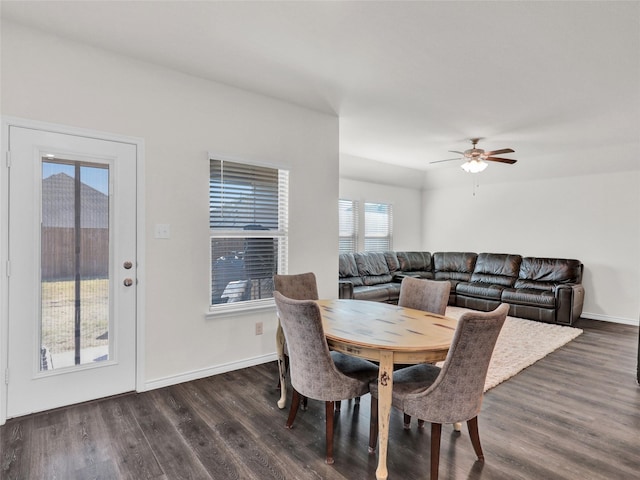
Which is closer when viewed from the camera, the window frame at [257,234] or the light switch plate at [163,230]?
the light switch plate at [163,230]

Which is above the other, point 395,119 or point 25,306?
point 395,119

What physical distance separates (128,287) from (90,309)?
0.98 ft

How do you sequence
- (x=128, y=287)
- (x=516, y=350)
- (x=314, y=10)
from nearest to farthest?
1. (x=314, y=10)
2. (x=128, y=287)
3. (x=516, y=350)

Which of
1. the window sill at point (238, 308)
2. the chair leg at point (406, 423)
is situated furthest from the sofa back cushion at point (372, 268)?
the chair leg at point (406, 423)

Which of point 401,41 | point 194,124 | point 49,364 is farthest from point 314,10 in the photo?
point 49,364

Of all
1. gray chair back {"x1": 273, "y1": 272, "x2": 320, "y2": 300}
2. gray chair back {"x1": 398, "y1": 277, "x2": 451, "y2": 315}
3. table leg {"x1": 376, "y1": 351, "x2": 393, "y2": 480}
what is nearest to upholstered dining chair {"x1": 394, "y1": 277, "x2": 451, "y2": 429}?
gray chair back {"x1": 398, "y1": 277, "x2": 451, "y2": 315}

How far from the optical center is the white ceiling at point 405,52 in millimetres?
2193

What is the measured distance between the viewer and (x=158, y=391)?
2865mm

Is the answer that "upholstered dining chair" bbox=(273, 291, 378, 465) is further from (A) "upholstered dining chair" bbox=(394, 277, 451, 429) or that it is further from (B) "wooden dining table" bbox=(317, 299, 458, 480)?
(A) "upholstered dining chair" bbox=(394, 277, 451, 429)

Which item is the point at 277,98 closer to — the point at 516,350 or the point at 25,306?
the point at 25,306

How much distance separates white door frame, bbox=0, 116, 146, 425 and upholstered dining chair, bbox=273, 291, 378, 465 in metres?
1.45

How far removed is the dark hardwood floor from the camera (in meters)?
1.92

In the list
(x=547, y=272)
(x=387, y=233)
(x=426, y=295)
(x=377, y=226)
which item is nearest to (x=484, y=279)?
(x=547, y=272)

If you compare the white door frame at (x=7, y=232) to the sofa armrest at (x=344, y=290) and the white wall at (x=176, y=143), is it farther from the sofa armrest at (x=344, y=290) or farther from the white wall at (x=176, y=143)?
the sofa armrest at (x=344, y=290)
